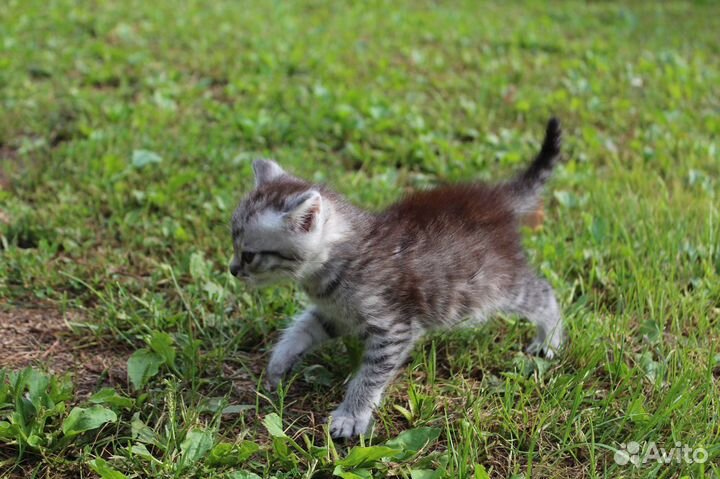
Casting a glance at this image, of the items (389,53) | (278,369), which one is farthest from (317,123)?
(278,369)

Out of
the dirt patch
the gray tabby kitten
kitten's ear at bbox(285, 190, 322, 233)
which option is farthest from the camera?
the dirt patch

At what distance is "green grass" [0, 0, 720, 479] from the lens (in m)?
2.80

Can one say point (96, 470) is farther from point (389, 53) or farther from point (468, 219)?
point (389, 53)

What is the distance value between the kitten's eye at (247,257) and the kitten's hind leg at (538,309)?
1.20m

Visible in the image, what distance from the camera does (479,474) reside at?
8.38 feet

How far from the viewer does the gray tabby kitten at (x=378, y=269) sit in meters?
3.07

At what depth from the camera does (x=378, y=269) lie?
3172 millimetres

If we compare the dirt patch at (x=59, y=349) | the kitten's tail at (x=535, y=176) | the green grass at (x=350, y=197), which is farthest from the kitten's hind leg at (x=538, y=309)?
the dirt patch at (x=59, y=349)

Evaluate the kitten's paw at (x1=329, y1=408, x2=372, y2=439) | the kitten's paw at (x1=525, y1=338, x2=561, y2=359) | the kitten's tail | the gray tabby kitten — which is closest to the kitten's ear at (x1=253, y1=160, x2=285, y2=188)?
the gray tabby kitten

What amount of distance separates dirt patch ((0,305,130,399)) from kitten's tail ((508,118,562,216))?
200cm

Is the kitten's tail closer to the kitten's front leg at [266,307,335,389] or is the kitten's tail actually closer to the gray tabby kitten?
the gray tabby kitten

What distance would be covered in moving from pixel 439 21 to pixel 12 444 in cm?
688

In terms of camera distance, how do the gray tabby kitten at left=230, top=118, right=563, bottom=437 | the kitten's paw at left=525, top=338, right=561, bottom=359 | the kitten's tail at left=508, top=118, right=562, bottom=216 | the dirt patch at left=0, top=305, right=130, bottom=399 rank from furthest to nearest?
the kitten's tail at left=508, top=118, right=562, bottom=216 < the kitten's paw at left=525, top=338, right=561, bottom=359 < the dirt patch at left=0, top=305, right=130, bottom=399 < the gray tabby kitten at left=230, top=118, right=563, bottom=437
